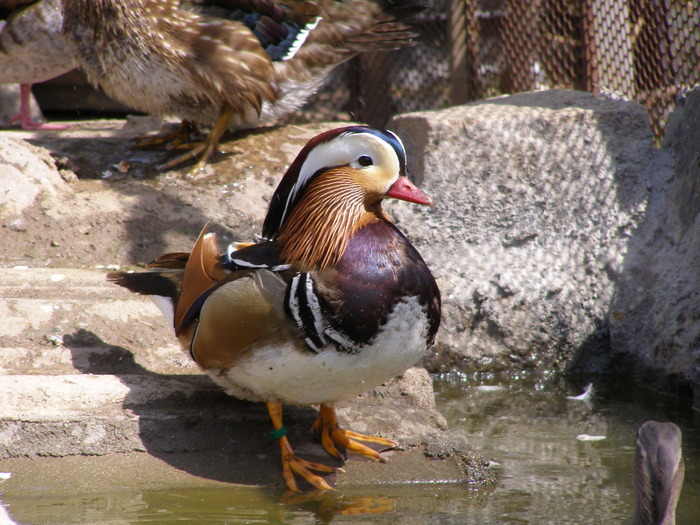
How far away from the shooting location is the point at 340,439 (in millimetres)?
3152

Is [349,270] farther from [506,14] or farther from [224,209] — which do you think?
[506,14]

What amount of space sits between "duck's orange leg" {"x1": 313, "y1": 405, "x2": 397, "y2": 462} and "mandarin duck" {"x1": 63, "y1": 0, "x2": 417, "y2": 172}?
265 cm

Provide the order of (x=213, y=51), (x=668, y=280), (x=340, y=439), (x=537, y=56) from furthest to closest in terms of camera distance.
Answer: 1. (x=537, y=56)
2. (x=213, y=51)
3. (x=668, y=280)
4. (x=340, y=439)

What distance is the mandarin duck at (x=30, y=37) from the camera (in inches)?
264

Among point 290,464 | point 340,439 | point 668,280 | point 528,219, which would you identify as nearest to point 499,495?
point 340,439

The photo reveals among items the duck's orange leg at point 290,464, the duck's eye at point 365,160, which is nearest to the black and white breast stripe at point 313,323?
the duck's orange leg at point 290,464

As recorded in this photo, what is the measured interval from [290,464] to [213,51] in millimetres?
3155

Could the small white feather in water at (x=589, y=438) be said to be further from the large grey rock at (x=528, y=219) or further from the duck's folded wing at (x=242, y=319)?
the duck's folded wing at (x=242, y=319)

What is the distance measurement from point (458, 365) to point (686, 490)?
165 cm

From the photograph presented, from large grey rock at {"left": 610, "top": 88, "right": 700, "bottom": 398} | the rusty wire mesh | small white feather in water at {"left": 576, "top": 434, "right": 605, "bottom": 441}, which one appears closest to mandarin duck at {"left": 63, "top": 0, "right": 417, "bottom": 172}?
the rusty wire mesh

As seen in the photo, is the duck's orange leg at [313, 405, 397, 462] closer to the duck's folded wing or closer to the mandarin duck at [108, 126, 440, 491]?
the mandarin duck at [108, 126, 440, 491]

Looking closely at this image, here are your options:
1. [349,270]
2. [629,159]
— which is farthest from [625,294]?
[349,270]

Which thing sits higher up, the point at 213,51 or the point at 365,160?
the point at 365,160

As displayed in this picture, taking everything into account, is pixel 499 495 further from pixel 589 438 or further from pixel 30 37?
pixel 30 37
